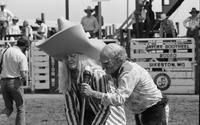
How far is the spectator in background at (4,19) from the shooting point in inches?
693

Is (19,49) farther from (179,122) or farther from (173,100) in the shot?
(173,100)

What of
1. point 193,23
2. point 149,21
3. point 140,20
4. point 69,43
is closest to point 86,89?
point 69,43

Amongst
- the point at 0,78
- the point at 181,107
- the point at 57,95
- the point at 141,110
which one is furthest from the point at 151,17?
the point at 141,110

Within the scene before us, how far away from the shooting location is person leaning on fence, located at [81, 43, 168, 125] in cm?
464

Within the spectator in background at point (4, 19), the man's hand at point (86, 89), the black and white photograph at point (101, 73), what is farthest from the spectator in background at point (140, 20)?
the man's hand at point (86, 89)

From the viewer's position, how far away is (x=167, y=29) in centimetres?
1627

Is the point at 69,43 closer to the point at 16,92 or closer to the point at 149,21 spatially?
the point at 16,92

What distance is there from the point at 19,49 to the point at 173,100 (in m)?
5.33

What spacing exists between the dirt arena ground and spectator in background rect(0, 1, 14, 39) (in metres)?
2.71

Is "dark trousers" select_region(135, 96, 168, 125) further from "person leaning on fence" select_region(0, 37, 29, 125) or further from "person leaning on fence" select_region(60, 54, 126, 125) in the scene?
"person leaning on fence" select_region(0, 37, 29, 125)

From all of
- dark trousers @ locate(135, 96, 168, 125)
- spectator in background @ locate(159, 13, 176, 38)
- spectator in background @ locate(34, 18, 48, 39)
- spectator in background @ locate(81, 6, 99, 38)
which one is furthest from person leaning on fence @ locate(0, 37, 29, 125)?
spectator in background @ locate(34, 18, 48, 39)

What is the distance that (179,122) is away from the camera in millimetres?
10992

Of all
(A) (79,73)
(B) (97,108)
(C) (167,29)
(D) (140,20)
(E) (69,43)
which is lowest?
(B) (97,108)

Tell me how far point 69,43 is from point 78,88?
14.6 inches
